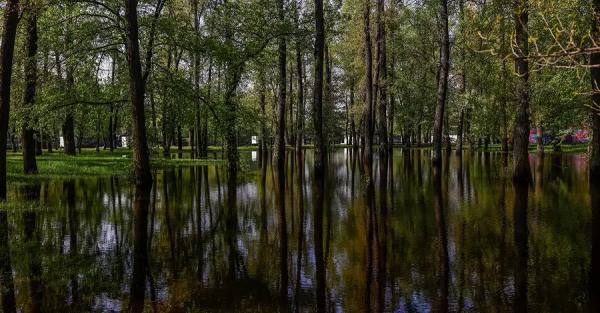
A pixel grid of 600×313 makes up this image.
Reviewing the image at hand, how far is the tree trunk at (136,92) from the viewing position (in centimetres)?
1920

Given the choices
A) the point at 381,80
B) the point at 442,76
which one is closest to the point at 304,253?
the point at 442,76

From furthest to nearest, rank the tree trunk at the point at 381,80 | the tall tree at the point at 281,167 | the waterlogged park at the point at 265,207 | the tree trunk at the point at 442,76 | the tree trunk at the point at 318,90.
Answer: the tree trunk at the point at 381,80 → the tree trunk at the point at 442,76 → the tree trunk at the point at 318,90 → the tall tree at the point at 281,167 → the waterlogged park at the point at 265,207

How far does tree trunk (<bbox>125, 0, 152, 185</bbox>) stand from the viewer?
63.0 ft

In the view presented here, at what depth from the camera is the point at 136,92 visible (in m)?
19.5

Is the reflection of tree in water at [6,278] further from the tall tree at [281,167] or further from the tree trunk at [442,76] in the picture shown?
the tree trunk at [442,76]

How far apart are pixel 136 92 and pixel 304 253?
12.6 m

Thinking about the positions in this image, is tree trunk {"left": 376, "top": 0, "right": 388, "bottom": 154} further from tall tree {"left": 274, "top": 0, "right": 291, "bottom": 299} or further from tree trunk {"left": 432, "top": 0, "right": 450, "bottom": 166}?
tall tree {"left": 274, "top": 0, "right": 291, "bottom": 299}

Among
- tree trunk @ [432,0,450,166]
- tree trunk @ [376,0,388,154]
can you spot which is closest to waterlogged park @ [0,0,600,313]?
tree trunk @ [432,0,450,166]

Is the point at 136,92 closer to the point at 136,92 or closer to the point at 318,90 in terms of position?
the point at 136,92

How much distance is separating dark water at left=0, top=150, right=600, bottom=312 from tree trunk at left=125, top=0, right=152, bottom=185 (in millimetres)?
1810

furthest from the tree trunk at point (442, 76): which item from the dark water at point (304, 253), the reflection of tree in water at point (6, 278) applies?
the reflection of tree in water at point (6, 278)

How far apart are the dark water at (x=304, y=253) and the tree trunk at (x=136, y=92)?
1.81 m

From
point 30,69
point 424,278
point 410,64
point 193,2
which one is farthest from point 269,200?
point 410,64

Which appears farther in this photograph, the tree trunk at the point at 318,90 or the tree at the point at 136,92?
the tree trunk at the point at 318,90
